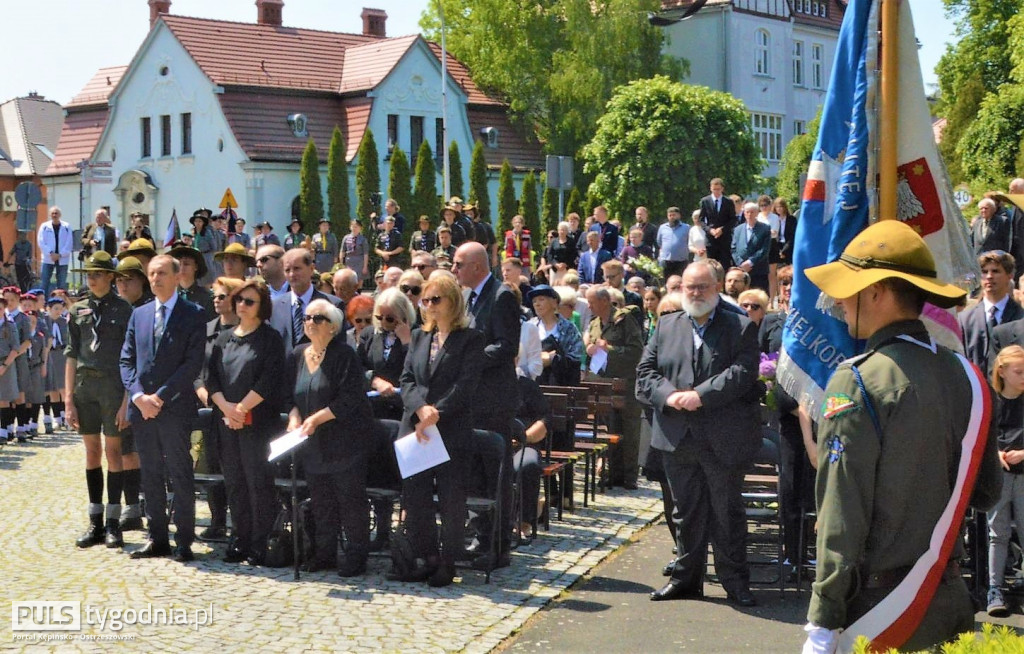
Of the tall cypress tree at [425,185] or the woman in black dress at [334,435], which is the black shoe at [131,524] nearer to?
the woman in black dress at [334,435]

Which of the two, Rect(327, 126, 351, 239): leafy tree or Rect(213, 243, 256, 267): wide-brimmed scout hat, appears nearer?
Rect(213, 243, 256, 267): wide-brimmed scout hat

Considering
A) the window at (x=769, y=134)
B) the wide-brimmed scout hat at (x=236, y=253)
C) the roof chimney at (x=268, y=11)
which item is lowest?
the wide-brimmed scout hat at (x=236, y=253)

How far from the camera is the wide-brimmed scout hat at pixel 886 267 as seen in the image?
14.1 feet

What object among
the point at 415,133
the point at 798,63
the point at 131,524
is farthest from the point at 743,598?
the point at 798,63

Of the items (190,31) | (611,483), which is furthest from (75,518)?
(190,31)

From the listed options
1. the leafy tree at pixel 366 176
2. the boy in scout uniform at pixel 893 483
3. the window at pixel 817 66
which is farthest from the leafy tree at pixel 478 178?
the boy in scout uniform at pixel 893 483

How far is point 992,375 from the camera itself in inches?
356

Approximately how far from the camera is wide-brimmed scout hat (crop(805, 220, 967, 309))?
430 cm

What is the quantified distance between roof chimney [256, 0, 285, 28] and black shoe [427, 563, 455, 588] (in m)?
54.6

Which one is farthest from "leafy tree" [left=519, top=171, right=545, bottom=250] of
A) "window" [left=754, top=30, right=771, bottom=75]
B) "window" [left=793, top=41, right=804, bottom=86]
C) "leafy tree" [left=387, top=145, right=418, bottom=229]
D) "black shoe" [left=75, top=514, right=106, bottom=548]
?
"black shoe" [left=75, top=514, right=106, bottom=548]

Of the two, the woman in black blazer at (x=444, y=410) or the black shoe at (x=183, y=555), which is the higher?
the woman in black blazer at (x=444, y=410)

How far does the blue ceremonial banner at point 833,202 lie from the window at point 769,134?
202 ft

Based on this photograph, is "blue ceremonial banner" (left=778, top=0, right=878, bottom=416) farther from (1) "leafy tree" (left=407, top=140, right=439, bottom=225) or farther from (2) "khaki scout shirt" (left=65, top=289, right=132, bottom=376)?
(1) "leafy tree" (left=407, top=140, right=439, bottom=225)

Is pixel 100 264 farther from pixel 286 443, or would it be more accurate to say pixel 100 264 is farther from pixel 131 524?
pixel 286 443
